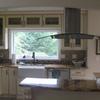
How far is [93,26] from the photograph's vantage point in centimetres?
643

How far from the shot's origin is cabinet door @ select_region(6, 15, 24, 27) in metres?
7.01

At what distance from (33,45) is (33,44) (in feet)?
0.10

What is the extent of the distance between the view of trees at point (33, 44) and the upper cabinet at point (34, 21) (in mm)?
521

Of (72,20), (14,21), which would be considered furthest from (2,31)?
(72,20)

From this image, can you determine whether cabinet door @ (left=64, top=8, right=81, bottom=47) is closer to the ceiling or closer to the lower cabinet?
the ceiling

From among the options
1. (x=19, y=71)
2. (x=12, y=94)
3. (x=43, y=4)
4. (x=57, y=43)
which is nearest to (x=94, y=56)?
(x=57, y=43)

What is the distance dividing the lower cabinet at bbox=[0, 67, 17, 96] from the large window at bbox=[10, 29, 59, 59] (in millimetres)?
862

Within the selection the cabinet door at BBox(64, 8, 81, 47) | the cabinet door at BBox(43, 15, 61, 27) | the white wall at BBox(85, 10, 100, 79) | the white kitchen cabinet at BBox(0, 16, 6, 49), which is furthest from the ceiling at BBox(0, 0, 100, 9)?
the white kitchen cabinet at BBox(0, 16, 6, 49)

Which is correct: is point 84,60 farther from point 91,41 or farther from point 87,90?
point 87,90

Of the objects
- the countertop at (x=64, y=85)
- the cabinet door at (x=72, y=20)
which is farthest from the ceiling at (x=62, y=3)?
the countertop at (x=64, y=85)

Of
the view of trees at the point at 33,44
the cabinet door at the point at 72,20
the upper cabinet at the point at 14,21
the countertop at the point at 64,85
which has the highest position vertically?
the upper cabinet at the point at 14,21

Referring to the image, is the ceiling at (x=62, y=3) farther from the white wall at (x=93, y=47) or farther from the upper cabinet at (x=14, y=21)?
the upper cabinet at (x=14, y=21)

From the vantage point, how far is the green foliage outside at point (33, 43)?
7.48 metres

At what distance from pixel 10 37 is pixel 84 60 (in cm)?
227
